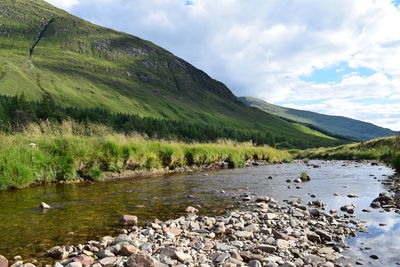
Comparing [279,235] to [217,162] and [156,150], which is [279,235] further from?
[217,162]

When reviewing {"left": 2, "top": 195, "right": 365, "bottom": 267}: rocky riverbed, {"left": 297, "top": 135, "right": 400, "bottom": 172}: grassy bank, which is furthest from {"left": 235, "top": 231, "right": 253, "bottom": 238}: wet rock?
{"left": 297, "top": 135, "right": 400, "bottom": 172}: grassy bank

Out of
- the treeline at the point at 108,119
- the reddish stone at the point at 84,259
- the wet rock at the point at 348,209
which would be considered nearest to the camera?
the reddish stone at the point at 84,259

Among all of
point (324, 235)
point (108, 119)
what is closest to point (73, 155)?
point (324, 235)

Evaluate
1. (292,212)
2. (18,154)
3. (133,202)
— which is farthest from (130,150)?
(292,212)

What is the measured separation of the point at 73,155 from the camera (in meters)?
16.4

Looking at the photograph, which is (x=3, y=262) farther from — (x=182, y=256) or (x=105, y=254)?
(x=182, y=256)

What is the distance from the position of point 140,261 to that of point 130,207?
5.53 metres

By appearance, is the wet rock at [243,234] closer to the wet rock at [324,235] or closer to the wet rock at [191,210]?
the wet rock at [324,235]

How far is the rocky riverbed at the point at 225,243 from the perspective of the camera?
599 centimetres

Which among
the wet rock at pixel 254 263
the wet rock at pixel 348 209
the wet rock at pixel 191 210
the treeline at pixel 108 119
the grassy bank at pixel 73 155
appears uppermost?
the treeline at pixel 108 119

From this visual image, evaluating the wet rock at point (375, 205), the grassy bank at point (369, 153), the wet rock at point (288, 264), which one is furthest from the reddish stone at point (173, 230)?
the grassy bank at point (369, 153)

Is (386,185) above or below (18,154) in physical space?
below

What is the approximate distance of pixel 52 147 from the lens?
16.2 metres

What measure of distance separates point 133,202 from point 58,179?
640 centimetres
